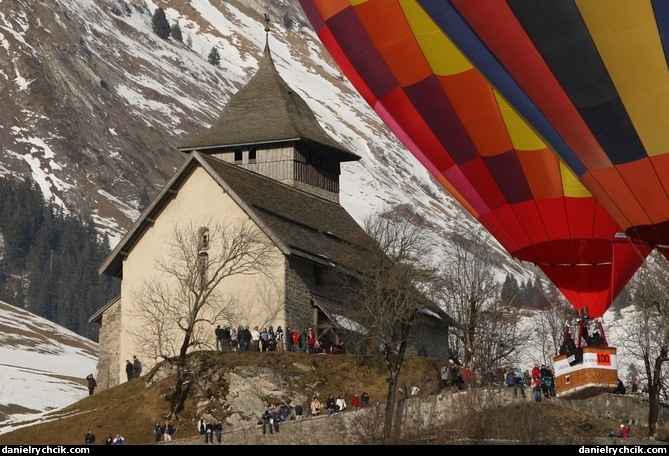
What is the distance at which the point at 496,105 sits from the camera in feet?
122

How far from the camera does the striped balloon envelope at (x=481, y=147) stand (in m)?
35.3

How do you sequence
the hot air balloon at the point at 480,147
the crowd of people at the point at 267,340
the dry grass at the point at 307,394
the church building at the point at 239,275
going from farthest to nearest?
the church building at the point at 239,275 < the crowd of people at the point at 267,340 < the dry grass at the point at 307,394 < the hot air balloon at the point at 480,147

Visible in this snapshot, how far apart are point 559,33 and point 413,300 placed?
23.7 meters

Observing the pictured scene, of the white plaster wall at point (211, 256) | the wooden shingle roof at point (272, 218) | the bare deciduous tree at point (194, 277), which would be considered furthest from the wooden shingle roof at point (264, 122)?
the bare deciduous tree at point (194, 277)

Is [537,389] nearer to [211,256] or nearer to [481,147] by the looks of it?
[481,147]

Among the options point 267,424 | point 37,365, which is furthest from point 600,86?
point 37,365

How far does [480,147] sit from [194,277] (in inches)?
703

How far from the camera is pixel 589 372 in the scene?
104 ft

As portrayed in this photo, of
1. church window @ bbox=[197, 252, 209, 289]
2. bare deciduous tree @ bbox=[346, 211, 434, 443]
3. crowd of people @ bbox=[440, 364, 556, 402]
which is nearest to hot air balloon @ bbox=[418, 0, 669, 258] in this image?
crowd of people @ bbox=[440, 364, 556, 402]

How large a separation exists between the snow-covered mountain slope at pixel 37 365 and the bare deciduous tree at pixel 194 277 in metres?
10.7

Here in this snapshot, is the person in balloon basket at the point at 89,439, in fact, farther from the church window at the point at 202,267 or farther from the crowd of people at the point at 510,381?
the crowd of people at the point at 510,381

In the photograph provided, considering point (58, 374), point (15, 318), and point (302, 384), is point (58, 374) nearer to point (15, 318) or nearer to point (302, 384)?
point (15, 318)
